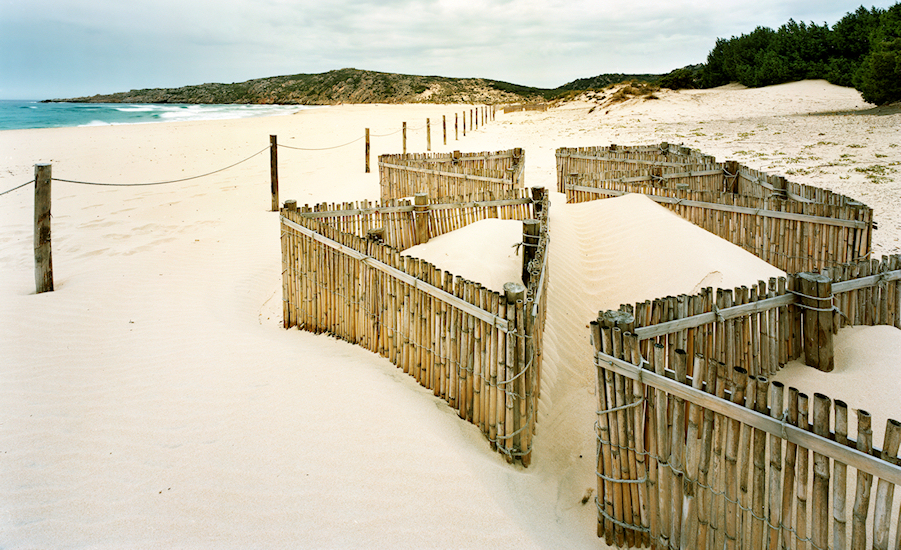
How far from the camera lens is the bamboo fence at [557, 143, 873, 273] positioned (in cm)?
578

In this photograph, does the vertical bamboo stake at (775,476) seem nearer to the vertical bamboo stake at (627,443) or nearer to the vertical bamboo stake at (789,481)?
the vertical bamboo stake at (789,481)

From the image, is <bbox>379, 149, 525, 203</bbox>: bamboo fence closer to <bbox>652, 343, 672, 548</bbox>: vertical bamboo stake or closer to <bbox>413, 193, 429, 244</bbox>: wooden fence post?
<bbox>413, 193, 429, 244</bbox>: wooden fence post

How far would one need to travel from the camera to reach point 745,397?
246cm

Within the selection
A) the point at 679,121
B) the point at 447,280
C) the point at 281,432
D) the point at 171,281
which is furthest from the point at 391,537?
the point at 679,121

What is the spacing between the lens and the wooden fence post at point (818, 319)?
371 cm

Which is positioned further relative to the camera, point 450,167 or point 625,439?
point 450,167

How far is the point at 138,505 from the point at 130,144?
2302cm

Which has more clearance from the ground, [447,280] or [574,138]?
[574,138]

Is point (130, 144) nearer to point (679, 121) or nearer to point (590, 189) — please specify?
point (590, 189)

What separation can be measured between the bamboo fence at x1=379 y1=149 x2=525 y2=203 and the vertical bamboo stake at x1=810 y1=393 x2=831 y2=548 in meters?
6.97

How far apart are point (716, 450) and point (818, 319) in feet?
5.86

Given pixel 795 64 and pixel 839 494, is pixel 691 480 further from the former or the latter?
pixel 795 64

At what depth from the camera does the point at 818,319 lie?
374 cm

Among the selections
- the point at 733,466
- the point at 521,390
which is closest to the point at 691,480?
the point at 733,466
